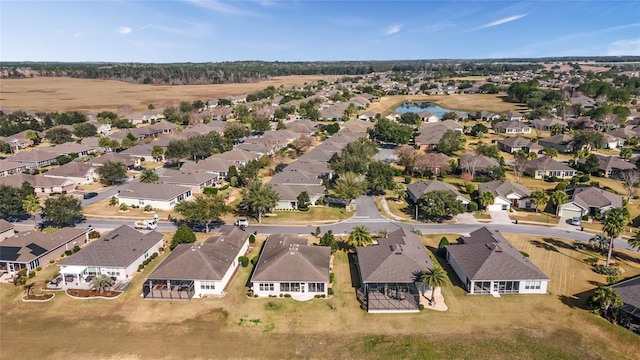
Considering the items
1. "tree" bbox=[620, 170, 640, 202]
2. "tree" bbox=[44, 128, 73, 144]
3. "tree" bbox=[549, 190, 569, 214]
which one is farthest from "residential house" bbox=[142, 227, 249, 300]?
"tree" bbox=[44, 128, 73, 144]

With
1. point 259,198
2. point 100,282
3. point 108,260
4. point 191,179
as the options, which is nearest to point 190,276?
point 100,282

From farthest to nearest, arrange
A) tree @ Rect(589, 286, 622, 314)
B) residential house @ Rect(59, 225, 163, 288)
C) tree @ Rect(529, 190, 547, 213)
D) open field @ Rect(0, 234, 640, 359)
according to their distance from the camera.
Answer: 1. tree @ Rect(529, 190, 547, 213)
2. residential house @ Rect(59, 225, 163, 288)
3. tree @ Rect(589, 286, 622, 314)
4. open field @ Rect(0, 234, 640, 359)

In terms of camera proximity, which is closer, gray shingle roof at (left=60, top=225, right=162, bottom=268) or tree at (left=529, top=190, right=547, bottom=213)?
gray shingle roof at (left=60, top=225, right=162, bottom=268)

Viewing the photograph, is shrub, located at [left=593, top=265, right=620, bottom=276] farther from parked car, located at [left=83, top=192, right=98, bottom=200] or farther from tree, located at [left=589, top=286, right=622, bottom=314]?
parked car, located at [left=83, top=192, right=98, bottom=200]

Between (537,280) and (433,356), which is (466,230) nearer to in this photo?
(537,280)

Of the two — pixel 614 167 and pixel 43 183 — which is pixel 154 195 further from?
pixel 614 167

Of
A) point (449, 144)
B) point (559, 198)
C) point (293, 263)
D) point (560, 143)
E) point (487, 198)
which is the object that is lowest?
point (293, 263)

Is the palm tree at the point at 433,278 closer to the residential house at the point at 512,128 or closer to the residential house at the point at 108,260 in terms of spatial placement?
the residential house at the point at 108,260

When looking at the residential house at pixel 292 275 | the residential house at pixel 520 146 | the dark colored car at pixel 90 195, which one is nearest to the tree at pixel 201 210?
the residential house at pixel 292 275
